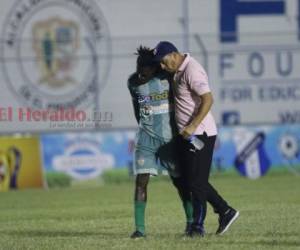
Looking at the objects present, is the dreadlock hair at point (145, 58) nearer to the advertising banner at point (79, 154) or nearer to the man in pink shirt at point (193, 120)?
the man in pink shirt at point (193, 120)

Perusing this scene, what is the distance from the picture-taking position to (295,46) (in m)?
29.3

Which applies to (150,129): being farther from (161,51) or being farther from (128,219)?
(128,219)

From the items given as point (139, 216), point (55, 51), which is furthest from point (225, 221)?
point (55, 51)

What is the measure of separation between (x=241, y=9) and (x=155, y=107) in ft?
68.0

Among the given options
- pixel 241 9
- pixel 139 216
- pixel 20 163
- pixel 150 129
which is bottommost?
pixel 20 163

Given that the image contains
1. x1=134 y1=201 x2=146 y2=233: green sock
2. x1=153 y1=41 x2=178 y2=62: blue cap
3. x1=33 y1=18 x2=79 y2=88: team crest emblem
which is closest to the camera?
x1=153 y1=41 x2=178 y2=62: blue cap

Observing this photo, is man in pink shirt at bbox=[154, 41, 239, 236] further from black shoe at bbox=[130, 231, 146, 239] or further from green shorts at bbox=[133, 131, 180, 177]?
black shoe at bbox=[130, 231, 146, 239]

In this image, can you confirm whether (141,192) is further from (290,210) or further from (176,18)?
(176,18)

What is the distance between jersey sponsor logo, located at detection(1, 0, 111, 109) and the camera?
27.6 metres

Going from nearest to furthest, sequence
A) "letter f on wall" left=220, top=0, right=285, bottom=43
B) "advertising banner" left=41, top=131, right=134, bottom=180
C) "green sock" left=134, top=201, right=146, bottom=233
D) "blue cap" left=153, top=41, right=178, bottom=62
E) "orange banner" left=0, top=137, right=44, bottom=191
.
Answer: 1. "blue cap" left=153, top=41, right=178, bottom=62
2. "green sock" left=134, top=201, right=146, bottom=233
3. "orange banner" left=0, top=137, right=44, bottom=191
4. "advertising banner" left=41, top=131, right=134, bottom=180
5. "letter f on wall" left=220, top=0, right=285, bottom=43

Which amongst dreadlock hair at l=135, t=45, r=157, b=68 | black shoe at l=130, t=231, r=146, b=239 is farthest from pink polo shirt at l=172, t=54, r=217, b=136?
black shoe at l=130, t=231, r=146, b=239

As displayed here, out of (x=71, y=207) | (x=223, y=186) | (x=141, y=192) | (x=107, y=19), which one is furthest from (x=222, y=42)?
(x=141, y=192)

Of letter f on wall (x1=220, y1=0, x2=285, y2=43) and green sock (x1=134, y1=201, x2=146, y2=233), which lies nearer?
green sock (x1=134, y1=201, x2=146, y2=233)

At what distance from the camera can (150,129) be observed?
35.7 ft
